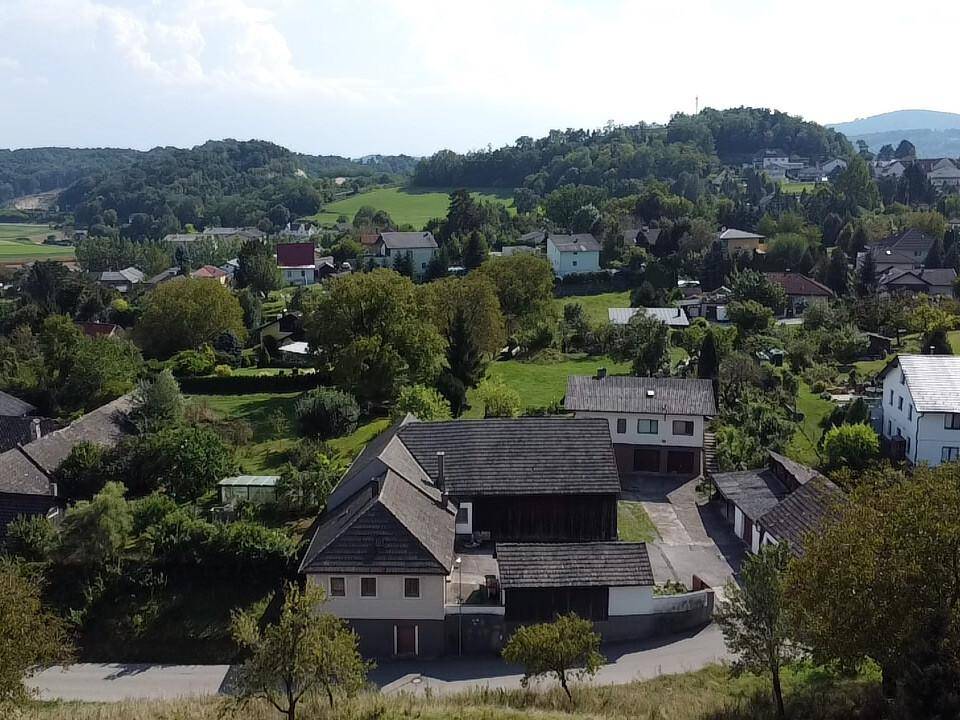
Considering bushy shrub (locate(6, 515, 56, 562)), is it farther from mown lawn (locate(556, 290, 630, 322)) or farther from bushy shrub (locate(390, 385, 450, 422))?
mown lawn (locate(556, 290, 630, 322))

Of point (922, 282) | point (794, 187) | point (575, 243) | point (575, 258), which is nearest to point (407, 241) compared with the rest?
point (575, 243)

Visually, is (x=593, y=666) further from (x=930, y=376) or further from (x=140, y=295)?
(x=140, y=295)

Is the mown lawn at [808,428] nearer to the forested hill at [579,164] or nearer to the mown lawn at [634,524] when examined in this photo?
the mown lawn at [634,524]

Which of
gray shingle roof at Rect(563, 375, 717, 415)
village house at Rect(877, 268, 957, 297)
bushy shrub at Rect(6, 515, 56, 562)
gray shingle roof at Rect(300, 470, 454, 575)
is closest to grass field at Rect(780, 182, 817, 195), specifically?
village house at Rect(877, 268, 957, 297)

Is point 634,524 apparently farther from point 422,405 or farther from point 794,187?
point 794,187

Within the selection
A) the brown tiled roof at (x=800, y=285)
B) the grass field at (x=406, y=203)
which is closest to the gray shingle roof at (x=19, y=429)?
the brown tiled roof at (x=800, y=285)

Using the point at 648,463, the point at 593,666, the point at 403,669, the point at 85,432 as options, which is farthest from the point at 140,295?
the point at 593,666
